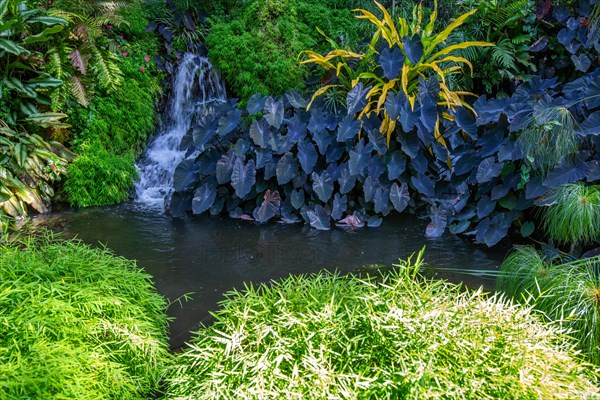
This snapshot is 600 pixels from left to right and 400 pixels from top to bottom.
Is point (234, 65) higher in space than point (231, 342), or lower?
higher

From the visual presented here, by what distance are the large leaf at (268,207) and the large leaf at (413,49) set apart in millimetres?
2076

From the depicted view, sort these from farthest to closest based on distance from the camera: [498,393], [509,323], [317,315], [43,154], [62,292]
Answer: [43,154], [62,292], [317,315], [509,323], [498,393]

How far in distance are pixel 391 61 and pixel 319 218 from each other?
6.16 feet

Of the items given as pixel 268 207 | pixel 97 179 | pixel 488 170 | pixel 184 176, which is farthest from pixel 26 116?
pixel 488 170

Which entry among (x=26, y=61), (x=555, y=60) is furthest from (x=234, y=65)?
(x=555, y=60)

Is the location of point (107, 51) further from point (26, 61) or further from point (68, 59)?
point (26, 61)

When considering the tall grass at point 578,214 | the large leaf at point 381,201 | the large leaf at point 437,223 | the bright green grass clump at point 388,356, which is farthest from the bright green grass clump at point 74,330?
the large leaf at point 437,223

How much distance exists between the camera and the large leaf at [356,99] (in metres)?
5.88

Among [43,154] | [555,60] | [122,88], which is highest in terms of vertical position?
[555,60]

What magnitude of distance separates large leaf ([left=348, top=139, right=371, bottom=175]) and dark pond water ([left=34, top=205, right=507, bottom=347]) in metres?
0.66

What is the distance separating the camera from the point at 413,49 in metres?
5.71

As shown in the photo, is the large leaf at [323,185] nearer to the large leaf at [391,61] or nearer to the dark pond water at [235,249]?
the dark pond water at [235,249]

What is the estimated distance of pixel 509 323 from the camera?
7.18 feet

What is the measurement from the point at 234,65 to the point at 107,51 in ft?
5.57
